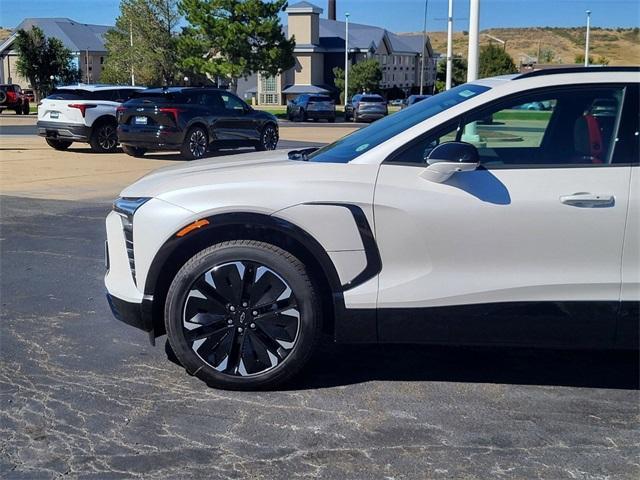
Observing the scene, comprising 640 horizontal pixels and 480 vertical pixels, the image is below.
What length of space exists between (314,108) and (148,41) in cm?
1757

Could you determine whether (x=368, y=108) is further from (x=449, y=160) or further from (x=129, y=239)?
(x=449, y=160)

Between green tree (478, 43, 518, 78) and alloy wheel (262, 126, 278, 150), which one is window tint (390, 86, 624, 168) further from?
green tree (478, 43, 518, 78)

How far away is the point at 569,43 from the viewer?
317 ft

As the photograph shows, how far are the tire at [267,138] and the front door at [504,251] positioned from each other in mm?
16056

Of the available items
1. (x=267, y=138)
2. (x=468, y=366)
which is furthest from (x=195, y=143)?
(x=468, y=366)

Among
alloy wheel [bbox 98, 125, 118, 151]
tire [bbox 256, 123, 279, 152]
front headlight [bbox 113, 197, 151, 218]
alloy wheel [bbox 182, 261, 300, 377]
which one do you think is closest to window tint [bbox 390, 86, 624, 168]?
alloy wheel [bbox 182, 261, 300, 377]

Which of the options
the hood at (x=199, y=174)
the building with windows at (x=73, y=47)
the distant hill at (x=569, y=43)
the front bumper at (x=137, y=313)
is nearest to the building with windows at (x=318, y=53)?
the distant hill at (x=569, y=43)

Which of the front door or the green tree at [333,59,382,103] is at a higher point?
the green tree at [333,59,382,103]

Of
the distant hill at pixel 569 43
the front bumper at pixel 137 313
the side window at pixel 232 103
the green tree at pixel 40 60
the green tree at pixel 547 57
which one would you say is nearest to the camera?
the front bumper at pixel 137 313

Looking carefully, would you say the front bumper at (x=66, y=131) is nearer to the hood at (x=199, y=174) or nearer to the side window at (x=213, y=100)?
the side window at (x=213, y=100)

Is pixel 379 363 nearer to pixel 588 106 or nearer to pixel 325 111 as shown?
pixel 588 106

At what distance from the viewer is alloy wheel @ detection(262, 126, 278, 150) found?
20547mm

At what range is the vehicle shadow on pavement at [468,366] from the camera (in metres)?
4.96

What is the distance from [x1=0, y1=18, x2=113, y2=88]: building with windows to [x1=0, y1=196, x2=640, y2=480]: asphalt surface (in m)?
79.9
